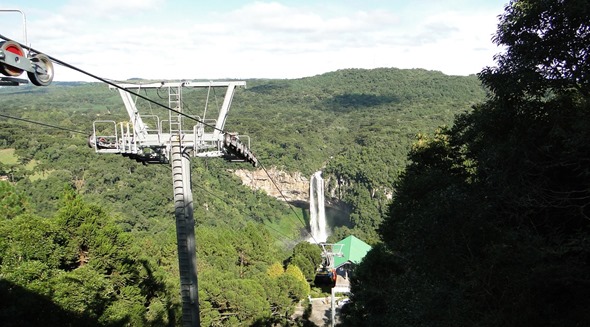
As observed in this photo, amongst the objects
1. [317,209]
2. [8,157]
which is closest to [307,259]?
[8,157]

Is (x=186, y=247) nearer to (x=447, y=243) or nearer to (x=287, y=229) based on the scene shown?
(x=447, y=243)

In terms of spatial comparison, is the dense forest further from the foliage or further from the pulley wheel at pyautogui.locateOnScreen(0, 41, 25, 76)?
the pulley wheel at pyautogui.locateOnScreen(0, 41, 25, 76)

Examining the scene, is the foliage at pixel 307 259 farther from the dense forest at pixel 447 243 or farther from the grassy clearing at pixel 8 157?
the grassy clearing at pixel 8 157

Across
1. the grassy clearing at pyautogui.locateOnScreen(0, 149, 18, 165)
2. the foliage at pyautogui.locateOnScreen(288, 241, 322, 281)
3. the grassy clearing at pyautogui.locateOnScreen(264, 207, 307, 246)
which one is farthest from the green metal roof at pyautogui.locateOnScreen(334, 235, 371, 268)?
the grassy clearing at pyautogui.locateOnScreen(0, 149, 18, 165)

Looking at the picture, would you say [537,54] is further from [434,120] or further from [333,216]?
[434,120]

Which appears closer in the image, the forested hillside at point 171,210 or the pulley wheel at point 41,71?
the pulley wheel at point 41,71

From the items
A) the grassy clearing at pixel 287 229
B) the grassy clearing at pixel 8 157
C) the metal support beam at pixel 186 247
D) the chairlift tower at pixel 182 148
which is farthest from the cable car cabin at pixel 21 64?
the grassy clearing at pixel 287 229
